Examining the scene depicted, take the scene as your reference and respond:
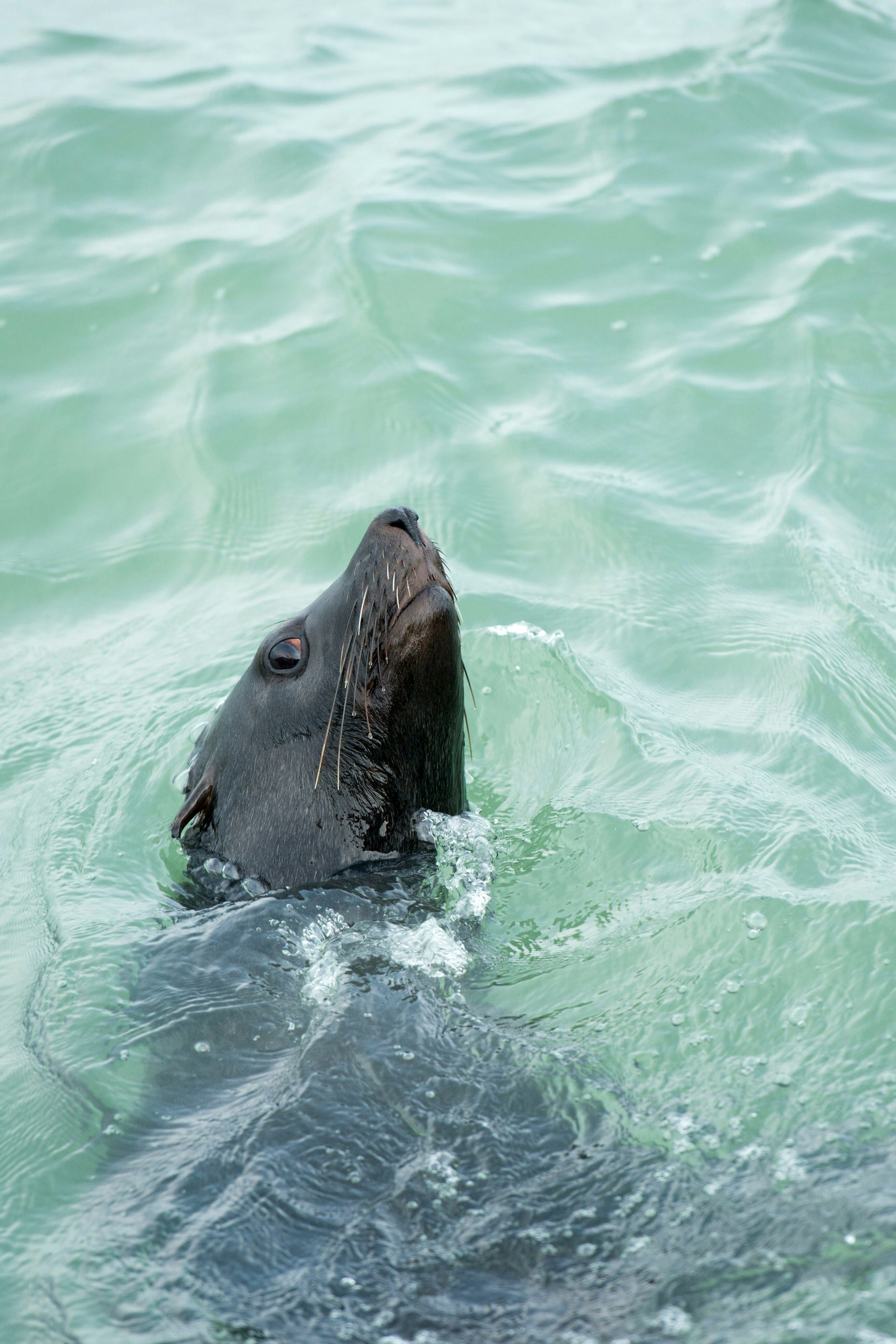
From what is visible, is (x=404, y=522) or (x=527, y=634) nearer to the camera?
(x=404, y=522)

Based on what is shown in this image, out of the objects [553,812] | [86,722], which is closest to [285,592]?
[86,722]

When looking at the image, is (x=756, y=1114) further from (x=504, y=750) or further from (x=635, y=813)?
(x=504, y=750)

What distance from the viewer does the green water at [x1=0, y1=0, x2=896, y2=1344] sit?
4031 millimetres

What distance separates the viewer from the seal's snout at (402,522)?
14.2ft

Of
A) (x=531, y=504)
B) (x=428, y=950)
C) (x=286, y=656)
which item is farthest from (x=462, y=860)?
(x=531, y=504)

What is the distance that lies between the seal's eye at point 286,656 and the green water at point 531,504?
2.91 ft

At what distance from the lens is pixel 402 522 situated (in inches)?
171

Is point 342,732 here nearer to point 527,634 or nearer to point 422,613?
point 422,613

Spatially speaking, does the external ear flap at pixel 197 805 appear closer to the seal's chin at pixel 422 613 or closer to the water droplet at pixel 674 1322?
the seal's chin at pixel 422 613

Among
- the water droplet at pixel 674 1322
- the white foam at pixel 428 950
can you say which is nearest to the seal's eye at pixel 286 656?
the white foam at pixel 428 950

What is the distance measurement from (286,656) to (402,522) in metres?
0.66

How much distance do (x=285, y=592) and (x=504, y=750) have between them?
1712mm

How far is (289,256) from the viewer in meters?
9.62

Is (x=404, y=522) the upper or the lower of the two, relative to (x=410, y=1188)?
upper
